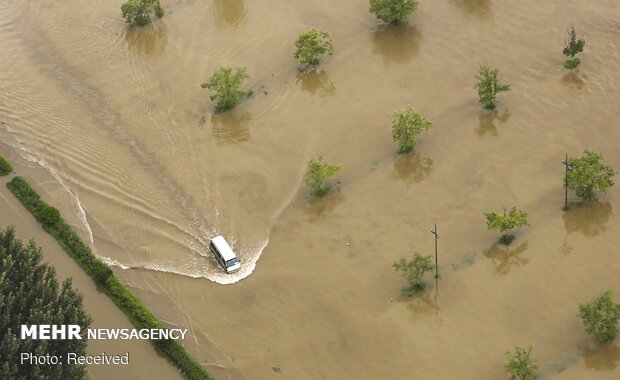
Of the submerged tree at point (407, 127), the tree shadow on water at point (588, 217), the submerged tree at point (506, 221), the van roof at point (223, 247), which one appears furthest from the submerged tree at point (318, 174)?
the tree shadow on water at point (588, 217)

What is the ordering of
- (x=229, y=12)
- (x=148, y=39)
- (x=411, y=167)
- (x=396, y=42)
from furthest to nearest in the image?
(x=229, y=12) → (x=148, y=39) → (x=396, y=42) → (x=411, y=167)

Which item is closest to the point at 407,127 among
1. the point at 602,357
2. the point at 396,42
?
the point at 396,42

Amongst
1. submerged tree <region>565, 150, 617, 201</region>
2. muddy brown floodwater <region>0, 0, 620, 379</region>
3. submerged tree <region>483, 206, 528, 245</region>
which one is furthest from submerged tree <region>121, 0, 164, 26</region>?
submerged tree <region>565, 150, 617, 201</region>

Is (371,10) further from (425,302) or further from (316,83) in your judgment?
(425,302)

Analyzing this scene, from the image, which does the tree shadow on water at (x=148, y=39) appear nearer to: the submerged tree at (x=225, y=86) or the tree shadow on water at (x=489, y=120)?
the submerged tree at (x=225, y=86)

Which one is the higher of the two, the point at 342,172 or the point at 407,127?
the point at 407,127
